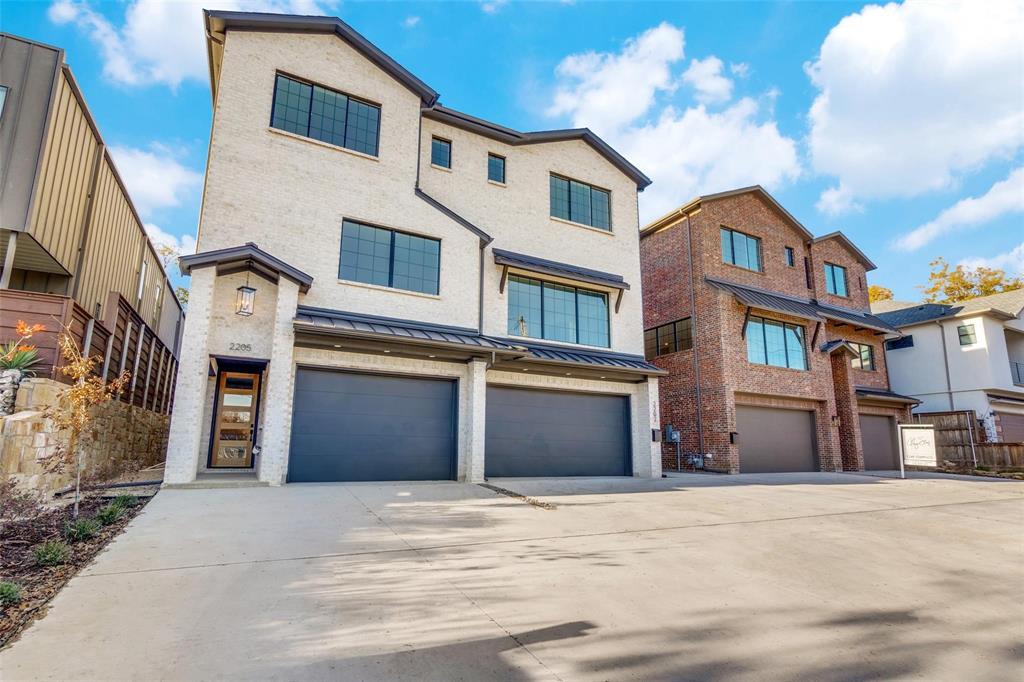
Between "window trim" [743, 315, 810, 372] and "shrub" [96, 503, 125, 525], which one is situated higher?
"window trim" [743, 315, 810, 372]

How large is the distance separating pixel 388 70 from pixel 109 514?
11.9 metres

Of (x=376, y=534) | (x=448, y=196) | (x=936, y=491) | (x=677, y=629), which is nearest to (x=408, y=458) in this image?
(x=376, y=534)

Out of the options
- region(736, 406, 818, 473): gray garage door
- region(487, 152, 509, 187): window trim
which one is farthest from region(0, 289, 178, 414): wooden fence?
region(736, 406, 818, 473): gray garage door

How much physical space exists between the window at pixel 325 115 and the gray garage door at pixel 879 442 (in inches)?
838

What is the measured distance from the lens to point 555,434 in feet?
45.4

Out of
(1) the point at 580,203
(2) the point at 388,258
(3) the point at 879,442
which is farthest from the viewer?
(3) the point at 879,442

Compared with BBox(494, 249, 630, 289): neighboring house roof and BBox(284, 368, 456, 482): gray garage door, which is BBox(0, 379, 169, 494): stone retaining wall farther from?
BBox(494, 249, 630, 289): neighboring house roof

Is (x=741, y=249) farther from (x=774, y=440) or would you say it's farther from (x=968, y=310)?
(x=968, y=310)

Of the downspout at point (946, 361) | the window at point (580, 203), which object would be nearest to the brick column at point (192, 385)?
the window at point (580, 203)

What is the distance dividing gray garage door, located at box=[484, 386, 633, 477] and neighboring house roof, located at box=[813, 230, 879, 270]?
12978 millimetres

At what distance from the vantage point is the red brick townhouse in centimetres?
1683

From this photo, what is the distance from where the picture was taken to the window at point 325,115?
11.9 m

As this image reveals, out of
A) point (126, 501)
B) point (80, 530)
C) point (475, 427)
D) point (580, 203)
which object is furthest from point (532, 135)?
point (80, 530)

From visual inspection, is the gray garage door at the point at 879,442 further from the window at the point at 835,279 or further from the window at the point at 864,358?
the window at the point at 835,279
